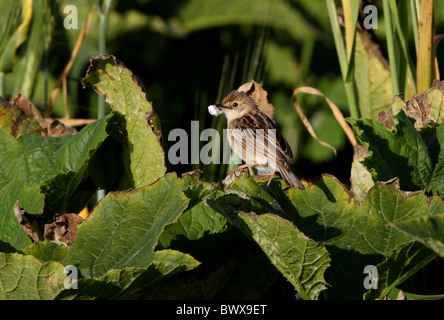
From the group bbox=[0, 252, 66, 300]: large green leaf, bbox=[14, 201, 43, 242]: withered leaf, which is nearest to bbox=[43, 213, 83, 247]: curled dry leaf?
bbox=[14, 201, 43, 242]: withered leaf

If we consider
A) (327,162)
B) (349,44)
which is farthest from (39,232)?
(327,162)

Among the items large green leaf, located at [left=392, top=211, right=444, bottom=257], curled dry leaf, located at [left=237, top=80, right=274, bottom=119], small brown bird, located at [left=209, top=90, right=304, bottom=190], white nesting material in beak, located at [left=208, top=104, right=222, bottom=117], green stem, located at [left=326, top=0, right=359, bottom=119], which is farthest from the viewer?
white nesting material in beak, located at [left=208, top=104, right=222, bottom=117]

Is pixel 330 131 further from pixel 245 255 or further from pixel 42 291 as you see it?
pixel 42 291

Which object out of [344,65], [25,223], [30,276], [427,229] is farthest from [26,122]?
[427,229]

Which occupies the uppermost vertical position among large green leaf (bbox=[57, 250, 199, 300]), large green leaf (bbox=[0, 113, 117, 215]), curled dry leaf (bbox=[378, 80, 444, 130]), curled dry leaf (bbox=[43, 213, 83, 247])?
curled dry leaf (bbox=[378, 80, 444, 130])

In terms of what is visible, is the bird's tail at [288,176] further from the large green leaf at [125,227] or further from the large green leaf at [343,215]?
the large green leaf at [125,227]

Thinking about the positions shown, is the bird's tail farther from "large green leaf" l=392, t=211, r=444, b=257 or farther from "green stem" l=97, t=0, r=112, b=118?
"green stem" l=97, t=0, r=112, b=118

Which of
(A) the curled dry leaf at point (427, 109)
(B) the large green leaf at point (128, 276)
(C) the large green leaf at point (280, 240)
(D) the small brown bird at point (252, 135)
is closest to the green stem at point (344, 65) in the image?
(A) the curled dry leaf at point (427, 109)
